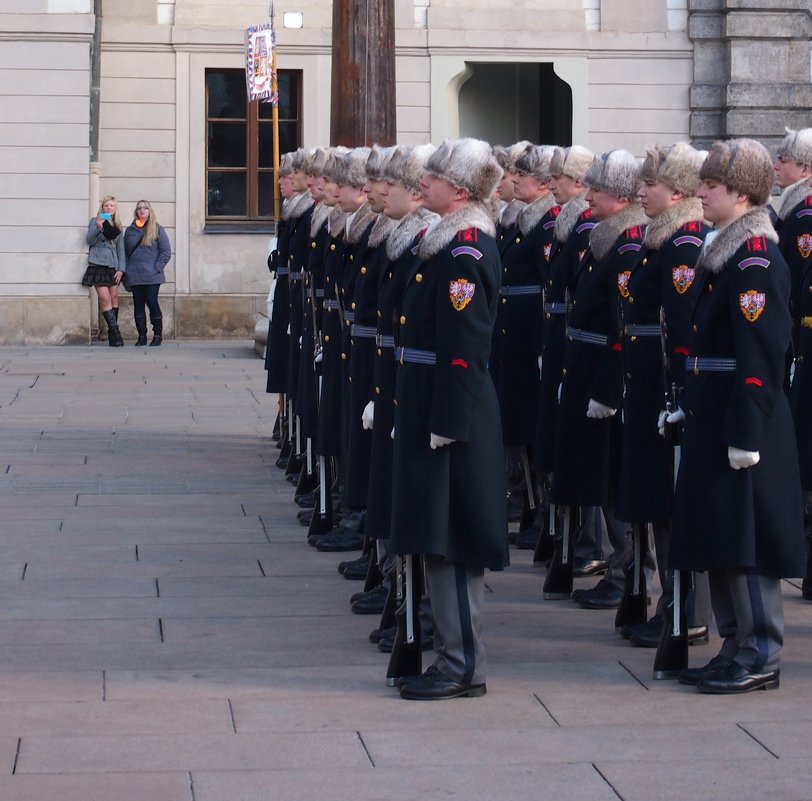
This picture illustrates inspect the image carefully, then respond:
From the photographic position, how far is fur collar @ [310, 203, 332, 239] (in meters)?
8.95

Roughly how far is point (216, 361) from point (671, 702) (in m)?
13.0

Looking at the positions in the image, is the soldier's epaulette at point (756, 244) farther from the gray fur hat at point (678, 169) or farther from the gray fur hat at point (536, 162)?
the gray fur hat at point (536, 162)

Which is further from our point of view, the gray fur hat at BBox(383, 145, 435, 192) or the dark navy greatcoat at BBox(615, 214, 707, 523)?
the dark navy greatcoat at BBox(615, 214, 707, 523)

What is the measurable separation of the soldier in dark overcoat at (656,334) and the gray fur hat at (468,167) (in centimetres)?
84

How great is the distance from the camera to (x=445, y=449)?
18.4 feet

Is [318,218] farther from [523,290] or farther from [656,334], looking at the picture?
[656,334]

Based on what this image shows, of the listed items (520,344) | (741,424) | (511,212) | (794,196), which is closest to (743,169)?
(741,424)

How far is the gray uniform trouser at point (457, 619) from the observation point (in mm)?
5629

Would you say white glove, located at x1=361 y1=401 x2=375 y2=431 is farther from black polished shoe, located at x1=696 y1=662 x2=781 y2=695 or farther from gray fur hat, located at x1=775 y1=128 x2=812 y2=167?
gray fur hat, located at x1=775 y1=128 x2=812 y2=167

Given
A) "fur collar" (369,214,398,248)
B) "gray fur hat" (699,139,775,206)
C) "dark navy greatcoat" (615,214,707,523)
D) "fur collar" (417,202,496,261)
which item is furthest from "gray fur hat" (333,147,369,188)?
"gray fur hat" (699,139,775,206)

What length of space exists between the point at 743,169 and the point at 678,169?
0.64 metres

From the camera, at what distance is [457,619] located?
5.63m

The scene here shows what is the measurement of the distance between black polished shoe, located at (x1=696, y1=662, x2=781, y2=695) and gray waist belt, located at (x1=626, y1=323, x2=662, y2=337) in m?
1.34

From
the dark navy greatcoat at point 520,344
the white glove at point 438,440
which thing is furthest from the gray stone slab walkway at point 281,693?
the white glove at point 438,440
